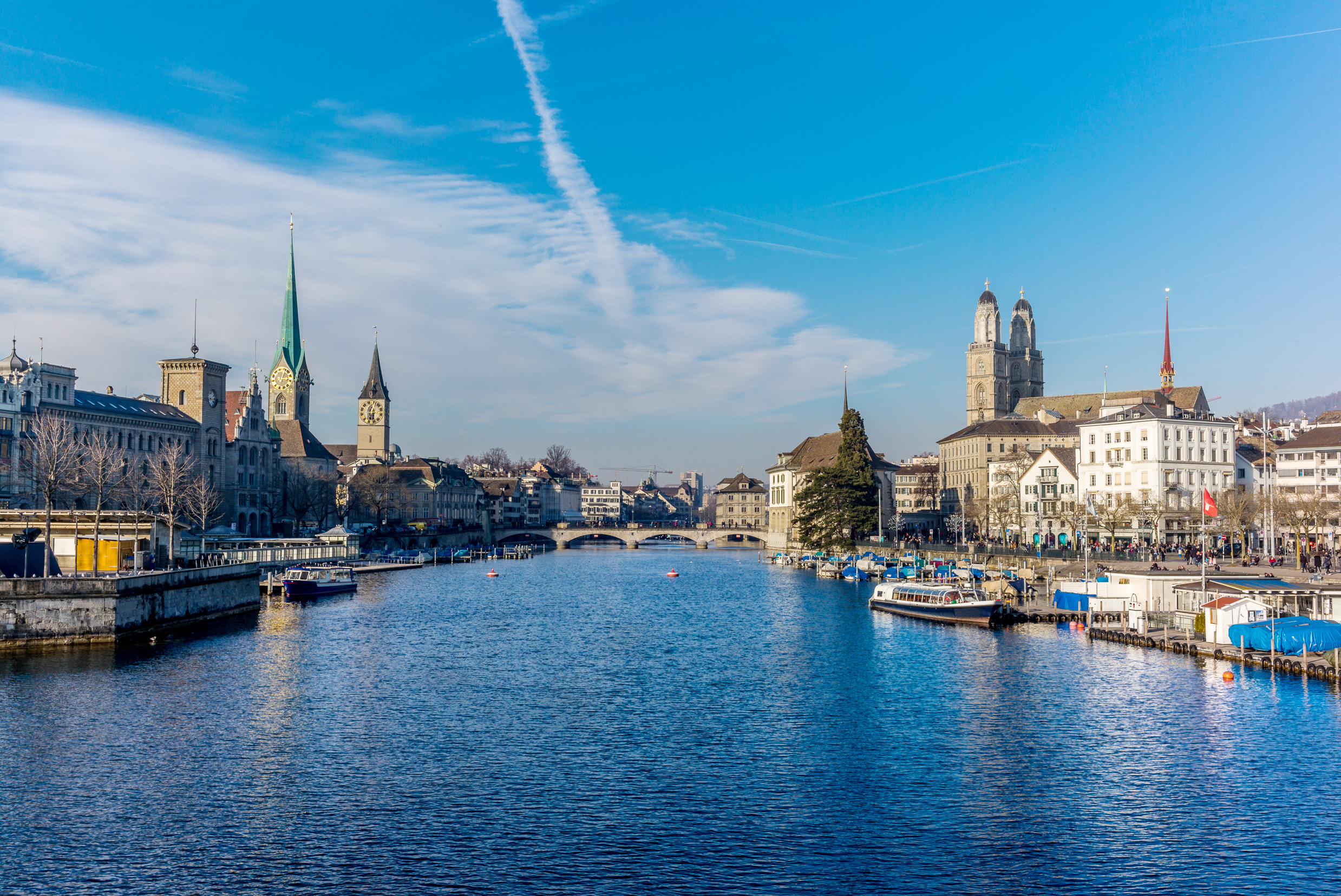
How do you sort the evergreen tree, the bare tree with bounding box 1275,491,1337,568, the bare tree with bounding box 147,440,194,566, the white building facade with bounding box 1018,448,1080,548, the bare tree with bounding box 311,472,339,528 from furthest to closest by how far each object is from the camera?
the bare tree with bounding box 311,472,339,528, the evergreen tree, the white building facade with bounding box 1018,448,1080,548, the bare tree with bounding box 147,440,194,566, the bare tree with bounding box 1275,491,1337,568

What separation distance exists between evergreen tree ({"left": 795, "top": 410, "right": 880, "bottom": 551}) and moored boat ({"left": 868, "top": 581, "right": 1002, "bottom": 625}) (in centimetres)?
4734

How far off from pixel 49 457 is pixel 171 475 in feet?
42.0

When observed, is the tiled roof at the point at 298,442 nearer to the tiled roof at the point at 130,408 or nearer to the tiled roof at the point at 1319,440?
the tiled roof at the point at 130,408

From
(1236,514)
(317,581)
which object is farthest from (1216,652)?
(317,581)

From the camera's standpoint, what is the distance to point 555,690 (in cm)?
4225

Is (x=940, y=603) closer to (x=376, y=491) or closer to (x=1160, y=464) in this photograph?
(x=1160, y=464)

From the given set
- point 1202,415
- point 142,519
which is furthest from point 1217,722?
point 1202,415

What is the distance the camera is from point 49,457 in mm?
80688

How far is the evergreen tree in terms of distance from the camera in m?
124

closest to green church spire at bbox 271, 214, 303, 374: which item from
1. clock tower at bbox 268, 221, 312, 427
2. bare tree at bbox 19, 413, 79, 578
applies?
clock tower at bbox 268, 221, 312, 427

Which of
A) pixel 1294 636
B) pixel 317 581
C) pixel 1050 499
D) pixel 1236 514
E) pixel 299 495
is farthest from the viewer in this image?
pixel 299 495

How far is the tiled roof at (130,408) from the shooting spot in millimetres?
108938

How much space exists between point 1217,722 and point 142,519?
183ft

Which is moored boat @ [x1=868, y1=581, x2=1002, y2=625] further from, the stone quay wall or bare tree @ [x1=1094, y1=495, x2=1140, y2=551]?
the stone quay wall
